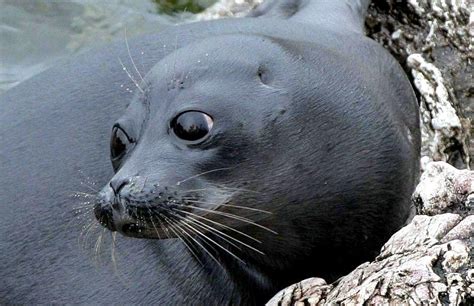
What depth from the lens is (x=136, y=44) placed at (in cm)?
629

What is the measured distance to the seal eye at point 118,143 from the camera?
16.0 feet

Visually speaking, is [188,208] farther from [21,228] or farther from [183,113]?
[21,228]

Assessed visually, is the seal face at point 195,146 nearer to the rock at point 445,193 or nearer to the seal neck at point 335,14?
the rock at point 445,193

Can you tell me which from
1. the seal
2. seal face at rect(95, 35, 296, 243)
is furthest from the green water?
seal face at rect(95, 35, 296, 243)

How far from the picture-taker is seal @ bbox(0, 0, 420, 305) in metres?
4.72

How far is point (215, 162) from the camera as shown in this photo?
472cm

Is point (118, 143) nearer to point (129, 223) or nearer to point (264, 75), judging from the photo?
point (129, 223)

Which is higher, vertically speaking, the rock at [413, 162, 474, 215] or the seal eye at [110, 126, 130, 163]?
the seal eye at [110, 126, 130, 163]

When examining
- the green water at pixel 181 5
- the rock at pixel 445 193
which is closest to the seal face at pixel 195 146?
the rock at pixel 445 193

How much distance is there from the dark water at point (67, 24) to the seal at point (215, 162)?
8.13 feet

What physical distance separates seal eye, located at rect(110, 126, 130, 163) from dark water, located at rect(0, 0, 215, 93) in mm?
3933

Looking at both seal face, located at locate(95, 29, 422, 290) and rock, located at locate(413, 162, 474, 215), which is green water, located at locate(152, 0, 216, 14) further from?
rock, located at locate(413, 162, 474, 215)

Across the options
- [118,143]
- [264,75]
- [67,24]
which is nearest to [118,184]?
[118,143]

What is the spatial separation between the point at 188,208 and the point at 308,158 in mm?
656
